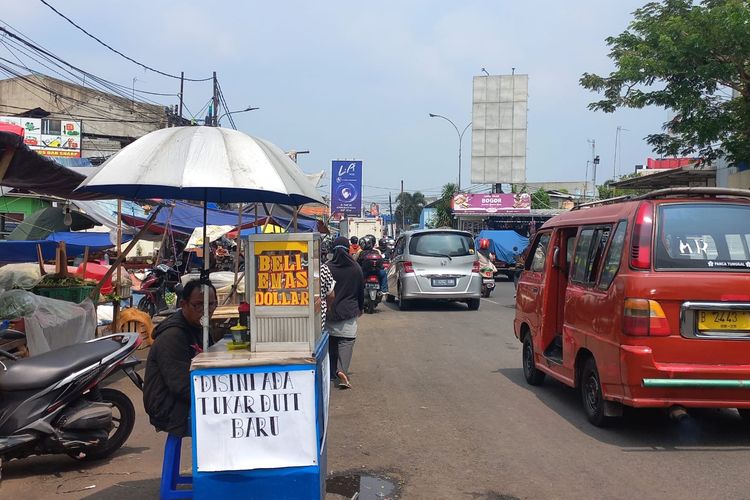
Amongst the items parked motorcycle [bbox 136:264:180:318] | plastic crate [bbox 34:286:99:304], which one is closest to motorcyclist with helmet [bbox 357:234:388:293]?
parked motorcycle [bbox 136:264:180:318]

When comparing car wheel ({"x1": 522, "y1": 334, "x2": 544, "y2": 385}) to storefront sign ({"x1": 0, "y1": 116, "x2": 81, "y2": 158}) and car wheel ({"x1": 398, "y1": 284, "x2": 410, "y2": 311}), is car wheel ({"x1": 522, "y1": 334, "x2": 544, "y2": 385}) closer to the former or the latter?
car wheel ({"x1": 398, "y1": 284, "x2": 410, "y2": 311})

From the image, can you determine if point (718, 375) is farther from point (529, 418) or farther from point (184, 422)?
point (184, 422)

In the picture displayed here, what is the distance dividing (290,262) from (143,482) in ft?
7.29

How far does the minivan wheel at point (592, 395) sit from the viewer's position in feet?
19.6

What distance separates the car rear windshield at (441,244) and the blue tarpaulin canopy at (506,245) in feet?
39.2

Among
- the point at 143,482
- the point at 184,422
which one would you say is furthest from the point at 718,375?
the point at 143,482

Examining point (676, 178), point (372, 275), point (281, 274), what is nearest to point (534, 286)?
point (281, 274)

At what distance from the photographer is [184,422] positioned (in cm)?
401

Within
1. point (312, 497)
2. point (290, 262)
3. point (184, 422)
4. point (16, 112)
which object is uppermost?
point (16, 112)

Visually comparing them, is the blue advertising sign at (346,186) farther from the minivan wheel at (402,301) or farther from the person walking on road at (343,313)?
the person walking on road at (343,313)

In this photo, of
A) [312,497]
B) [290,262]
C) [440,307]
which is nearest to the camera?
[312,497]

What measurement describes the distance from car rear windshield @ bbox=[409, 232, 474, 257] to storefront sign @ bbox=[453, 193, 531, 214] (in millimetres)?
25323

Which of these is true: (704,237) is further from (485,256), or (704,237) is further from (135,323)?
Result: (485,256)

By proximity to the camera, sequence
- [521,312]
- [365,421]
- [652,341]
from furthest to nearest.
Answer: [521,312] < [365,421] < [652,341]
